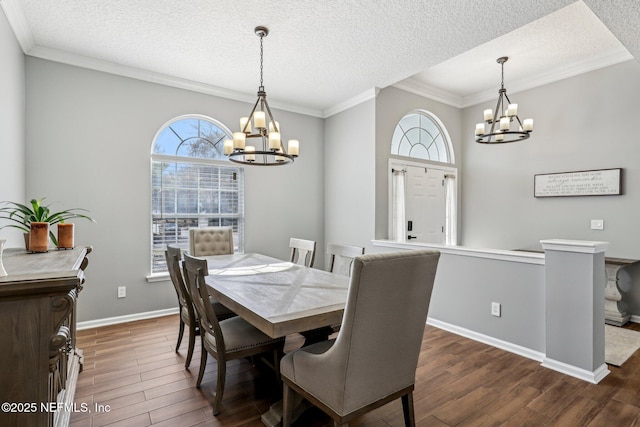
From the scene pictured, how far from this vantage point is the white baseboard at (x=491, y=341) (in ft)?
9.06

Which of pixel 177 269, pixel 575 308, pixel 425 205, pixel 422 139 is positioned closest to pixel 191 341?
pixel 177 269

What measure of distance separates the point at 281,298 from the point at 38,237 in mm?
1482

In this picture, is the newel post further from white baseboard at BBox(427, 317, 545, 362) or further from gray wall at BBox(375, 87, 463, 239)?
gray wall at BBox(375, 87, 463, 239)

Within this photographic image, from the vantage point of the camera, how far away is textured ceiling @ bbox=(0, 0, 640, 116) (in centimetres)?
253

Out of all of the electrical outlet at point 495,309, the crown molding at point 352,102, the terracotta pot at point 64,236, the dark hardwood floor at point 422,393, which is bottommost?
the dark hardwood floor at point 422,393

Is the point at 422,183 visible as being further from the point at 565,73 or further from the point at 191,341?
the point at 191,341

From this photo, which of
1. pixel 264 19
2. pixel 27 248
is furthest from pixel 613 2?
pixel 27 248

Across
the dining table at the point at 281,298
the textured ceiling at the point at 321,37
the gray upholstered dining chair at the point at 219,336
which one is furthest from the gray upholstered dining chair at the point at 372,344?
the textured ceiling at the point at 321,37

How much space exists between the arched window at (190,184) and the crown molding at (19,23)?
1.34 meters

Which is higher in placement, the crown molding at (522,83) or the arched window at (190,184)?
the crown molding at (522,83)

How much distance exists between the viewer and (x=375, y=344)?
1.49m

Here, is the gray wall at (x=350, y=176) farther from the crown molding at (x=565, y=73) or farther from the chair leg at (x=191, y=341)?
the chair leg at (x=191, y=341)

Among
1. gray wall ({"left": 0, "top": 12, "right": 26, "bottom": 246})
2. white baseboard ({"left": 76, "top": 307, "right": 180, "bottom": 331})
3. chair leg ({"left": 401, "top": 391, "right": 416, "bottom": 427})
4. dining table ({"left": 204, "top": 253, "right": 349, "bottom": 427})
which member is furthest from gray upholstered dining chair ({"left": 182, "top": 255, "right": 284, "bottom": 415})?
white baseboard ({"left": 76, "top": 307, "right": 180, "bottom": 331})

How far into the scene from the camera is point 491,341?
10.0 ft
